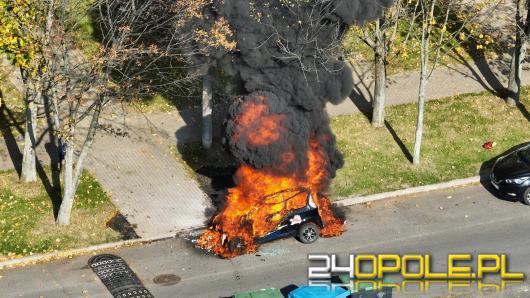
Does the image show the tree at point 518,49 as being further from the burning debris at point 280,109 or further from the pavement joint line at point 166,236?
the burning debris at point 280,109

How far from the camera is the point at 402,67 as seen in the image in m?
29.6

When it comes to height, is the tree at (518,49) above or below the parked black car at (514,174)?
above

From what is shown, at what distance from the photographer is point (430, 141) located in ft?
84.0

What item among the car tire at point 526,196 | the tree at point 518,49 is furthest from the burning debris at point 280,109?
the tree at point 518,49

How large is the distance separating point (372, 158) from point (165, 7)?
7.57 meters

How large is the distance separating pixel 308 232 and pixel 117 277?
467 cm

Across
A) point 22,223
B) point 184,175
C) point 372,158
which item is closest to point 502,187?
point 372,158

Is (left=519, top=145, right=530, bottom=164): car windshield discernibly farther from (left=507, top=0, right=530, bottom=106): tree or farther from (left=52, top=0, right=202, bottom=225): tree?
(left=52, top=0, right=202, bottom=225): tree

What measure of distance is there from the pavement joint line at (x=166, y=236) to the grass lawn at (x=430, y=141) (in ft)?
0.84

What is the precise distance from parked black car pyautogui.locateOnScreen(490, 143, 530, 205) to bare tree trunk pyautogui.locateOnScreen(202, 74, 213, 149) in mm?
8037

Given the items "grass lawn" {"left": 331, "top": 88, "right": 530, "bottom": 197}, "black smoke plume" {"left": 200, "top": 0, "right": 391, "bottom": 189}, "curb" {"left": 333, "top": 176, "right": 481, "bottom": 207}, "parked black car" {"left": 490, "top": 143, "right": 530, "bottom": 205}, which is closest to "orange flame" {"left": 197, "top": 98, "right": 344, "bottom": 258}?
"black smoke plume" {"left": 200, "top": 0, "right": 391, "bottom": 189}

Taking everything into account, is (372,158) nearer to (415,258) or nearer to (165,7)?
(415,258)

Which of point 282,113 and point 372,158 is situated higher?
point 282,113

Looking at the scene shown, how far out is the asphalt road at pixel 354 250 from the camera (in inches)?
755
